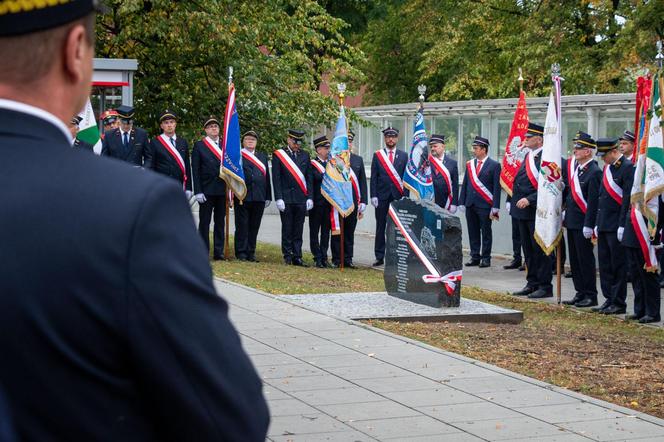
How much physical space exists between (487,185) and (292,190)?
337 cm

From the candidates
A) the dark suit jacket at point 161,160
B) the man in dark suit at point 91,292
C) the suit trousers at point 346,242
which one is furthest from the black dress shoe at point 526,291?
the man in dark suit at point 91,292

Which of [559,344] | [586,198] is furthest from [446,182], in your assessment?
[559,344]

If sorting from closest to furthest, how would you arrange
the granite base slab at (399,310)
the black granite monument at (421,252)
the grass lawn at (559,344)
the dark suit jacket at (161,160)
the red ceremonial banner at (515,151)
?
1. the grass lawn at (559,344)
2. the granite base slab at (399,310)
3. the black granite monument at (421,252)
4. the red ceremonial banner at (515,151)
5. the dark suit jacket at (161,160)

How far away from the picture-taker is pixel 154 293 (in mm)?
1674

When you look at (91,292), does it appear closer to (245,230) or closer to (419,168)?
(419,168)

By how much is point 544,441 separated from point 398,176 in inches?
528

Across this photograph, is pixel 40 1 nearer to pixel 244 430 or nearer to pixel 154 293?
pixel 154 293

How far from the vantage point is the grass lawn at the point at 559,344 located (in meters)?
8.66

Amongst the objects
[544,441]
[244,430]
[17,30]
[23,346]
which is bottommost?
[544,441]

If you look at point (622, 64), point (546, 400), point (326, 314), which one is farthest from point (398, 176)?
point (546, 400)

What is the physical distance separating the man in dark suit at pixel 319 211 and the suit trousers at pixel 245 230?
0.94 metres

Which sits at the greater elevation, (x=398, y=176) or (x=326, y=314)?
(x=398, y=176)

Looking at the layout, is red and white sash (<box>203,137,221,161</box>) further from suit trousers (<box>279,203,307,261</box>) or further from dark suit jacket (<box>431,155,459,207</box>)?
dark suit jacket (<box>431,155,459,207</box>)

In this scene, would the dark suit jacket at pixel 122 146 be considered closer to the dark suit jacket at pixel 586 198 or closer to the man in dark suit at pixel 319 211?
the man in dark suit at pixel 319 211
